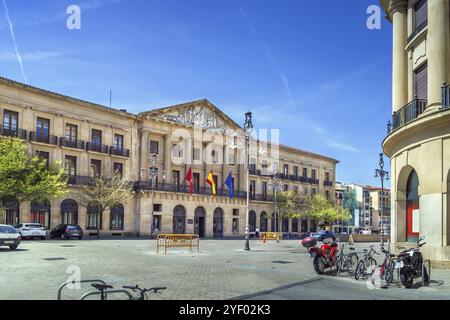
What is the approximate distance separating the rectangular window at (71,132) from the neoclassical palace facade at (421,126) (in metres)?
35.5

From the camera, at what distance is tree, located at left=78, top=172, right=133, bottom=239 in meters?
45.9

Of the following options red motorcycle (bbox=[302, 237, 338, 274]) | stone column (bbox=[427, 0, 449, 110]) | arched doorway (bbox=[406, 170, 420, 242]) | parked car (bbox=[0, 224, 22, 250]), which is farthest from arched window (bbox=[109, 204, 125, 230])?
stone column (bbox=[427, 0, 449, 110])

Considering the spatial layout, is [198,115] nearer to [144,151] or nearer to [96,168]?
[144,151]

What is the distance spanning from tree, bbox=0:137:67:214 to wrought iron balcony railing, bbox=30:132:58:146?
16.7ft

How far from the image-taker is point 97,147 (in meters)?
51.3

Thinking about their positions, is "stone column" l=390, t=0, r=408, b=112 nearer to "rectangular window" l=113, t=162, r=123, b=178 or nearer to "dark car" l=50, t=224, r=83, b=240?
"dark car" l=50, t=224, r=83, b=240

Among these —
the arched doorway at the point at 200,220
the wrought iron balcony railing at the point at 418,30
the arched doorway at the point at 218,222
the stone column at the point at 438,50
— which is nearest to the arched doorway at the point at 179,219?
the arched doorway at the point at 200,220

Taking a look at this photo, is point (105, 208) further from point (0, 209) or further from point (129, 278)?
point (129, 278)

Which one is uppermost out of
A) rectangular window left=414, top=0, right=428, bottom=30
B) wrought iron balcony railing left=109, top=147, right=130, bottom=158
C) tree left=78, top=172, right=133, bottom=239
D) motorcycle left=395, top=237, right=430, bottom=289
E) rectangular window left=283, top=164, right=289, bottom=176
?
rectangular window left=414, top=0, right=428, bottom=30

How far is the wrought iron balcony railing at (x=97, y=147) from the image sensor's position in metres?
50.3

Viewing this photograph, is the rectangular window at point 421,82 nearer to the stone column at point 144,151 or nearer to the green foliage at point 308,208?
the stone column at point 144,151

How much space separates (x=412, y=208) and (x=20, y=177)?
2959cm

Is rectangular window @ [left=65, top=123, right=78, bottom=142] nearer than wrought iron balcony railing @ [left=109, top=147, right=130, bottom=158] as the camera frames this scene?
Yes
